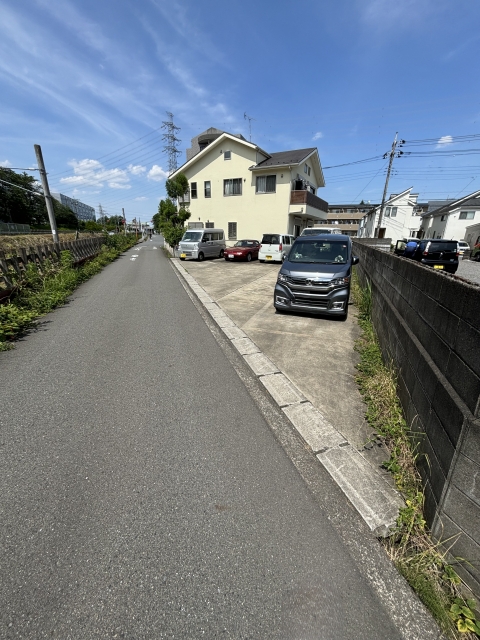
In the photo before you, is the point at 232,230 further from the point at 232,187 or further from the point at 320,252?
the point at 320,252

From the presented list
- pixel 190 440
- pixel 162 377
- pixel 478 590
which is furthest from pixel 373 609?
pixel 162 377

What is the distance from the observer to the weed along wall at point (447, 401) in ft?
4.50

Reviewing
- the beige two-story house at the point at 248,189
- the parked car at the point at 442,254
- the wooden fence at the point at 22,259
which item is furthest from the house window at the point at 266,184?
the wooden fence at the point at 22,259

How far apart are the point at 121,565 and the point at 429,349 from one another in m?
2.60

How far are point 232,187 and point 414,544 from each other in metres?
23.5

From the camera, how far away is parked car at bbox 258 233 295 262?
15007 mm

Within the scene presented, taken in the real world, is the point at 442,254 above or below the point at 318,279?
above

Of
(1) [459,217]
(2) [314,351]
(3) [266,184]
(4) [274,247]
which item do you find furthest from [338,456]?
(1) [459,217]

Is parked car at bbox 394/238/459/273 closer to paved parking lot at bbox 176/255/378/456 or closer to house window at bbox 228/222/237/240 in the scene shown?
paved parking lot at bbox 176/255/378/456

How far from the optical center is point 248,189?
20.8m

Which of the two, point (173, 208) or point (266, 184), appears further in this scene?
point (173, 208)

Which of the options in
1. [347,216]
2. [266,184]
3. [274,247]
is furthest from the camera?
[347,216]

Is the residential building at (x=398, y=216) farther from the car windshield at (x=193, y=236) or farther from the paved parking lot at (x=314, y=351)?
the paved parking lot at (x=314, y=351)

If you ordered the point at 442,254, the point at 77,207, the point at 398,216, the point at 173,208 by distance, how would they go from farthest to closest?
1. the point at 77,207
2. the point at 398,216
3. the point at 173,208
4. the point at 442,254
